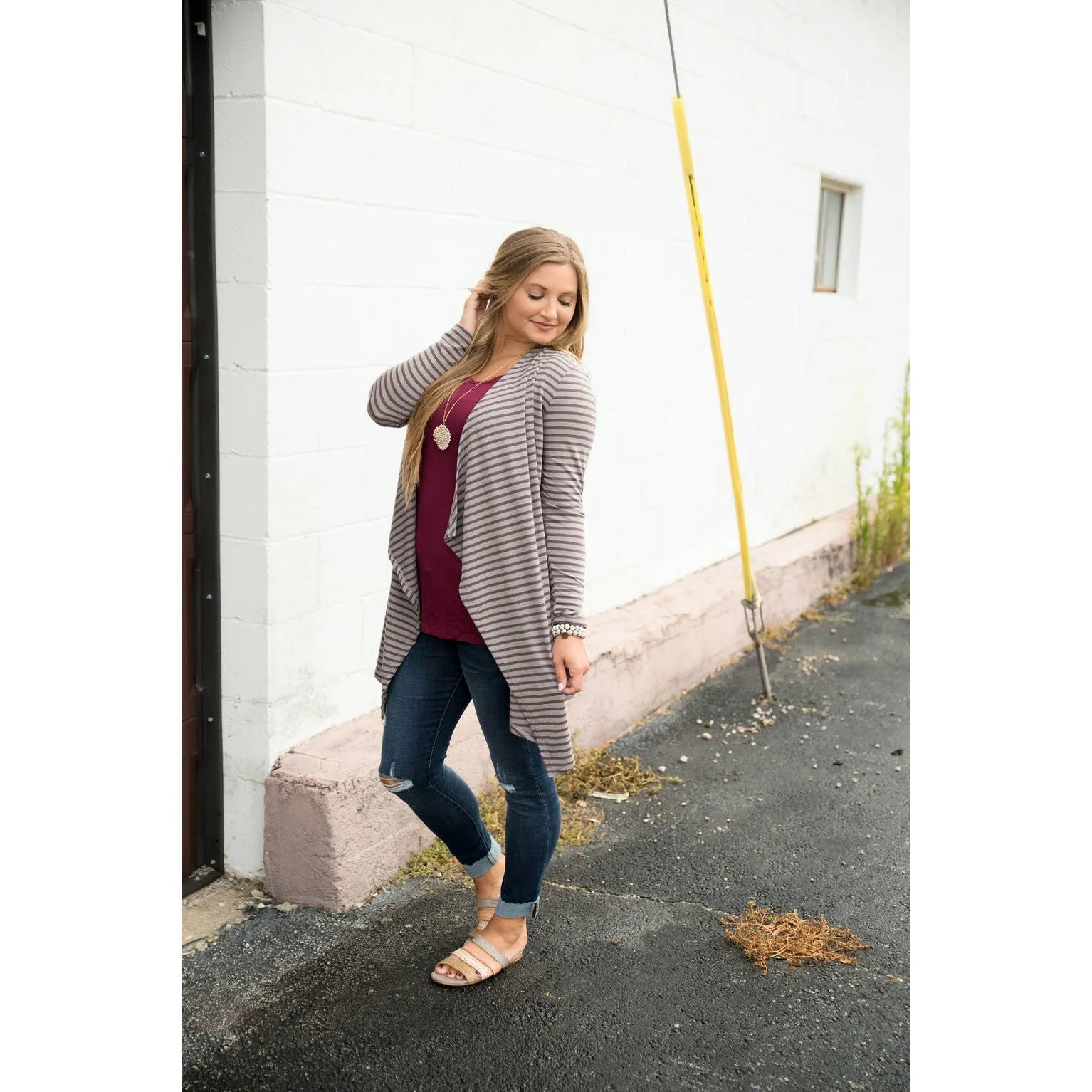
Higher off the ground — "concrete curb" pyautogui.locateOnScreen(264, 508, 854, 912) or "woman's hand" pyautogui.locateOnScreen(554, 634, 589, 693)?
"woman's hand" pyautogui.locateOnScreen(554, 634, 589, 693)

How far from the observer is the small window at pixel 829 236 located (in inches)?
302

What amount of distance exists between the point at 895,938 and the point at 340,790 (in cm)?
156

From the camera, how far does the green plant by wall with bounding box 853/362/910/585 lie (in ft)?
25.2

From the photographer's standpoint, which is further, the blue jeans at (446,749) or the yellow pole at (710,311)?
the yellow pole at (710,311)

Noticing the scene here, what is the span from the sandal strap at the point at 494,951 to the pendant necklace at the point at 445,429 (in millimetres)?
1271

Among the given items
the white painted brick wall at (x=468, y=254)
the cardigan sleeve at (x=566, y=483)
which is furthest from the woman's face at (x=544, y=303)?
the white painted brick wall at (x=468, y=254)

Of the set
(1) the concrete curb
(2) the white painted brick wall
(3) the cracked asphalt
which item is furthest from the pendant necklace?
(3) the cracked asphalt

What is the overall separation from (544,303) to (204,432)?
3.63 feet

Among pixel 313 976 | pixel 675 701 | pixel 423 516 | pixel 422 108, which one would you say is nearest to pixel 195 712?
pixel 313 976

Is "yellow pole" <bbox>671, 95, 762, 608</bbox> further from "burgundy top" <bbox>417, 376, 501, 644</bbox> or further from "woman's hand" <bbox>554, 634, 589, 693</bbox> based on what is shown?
"woman's hand" <bbox>554, 634, 589, 693</bbox>

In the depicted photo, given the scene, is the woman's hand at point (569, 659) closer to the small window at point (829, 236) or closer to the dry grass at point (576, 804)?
the dry grass at point (576, 804)

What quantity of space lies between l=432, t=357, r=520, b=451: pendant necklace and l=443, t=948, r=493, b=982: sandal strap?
129 cm

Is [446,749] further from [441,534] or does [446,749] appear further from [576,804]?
[576,804]

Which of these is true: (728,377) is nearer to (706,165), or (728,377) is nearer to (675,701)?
(706,165)
